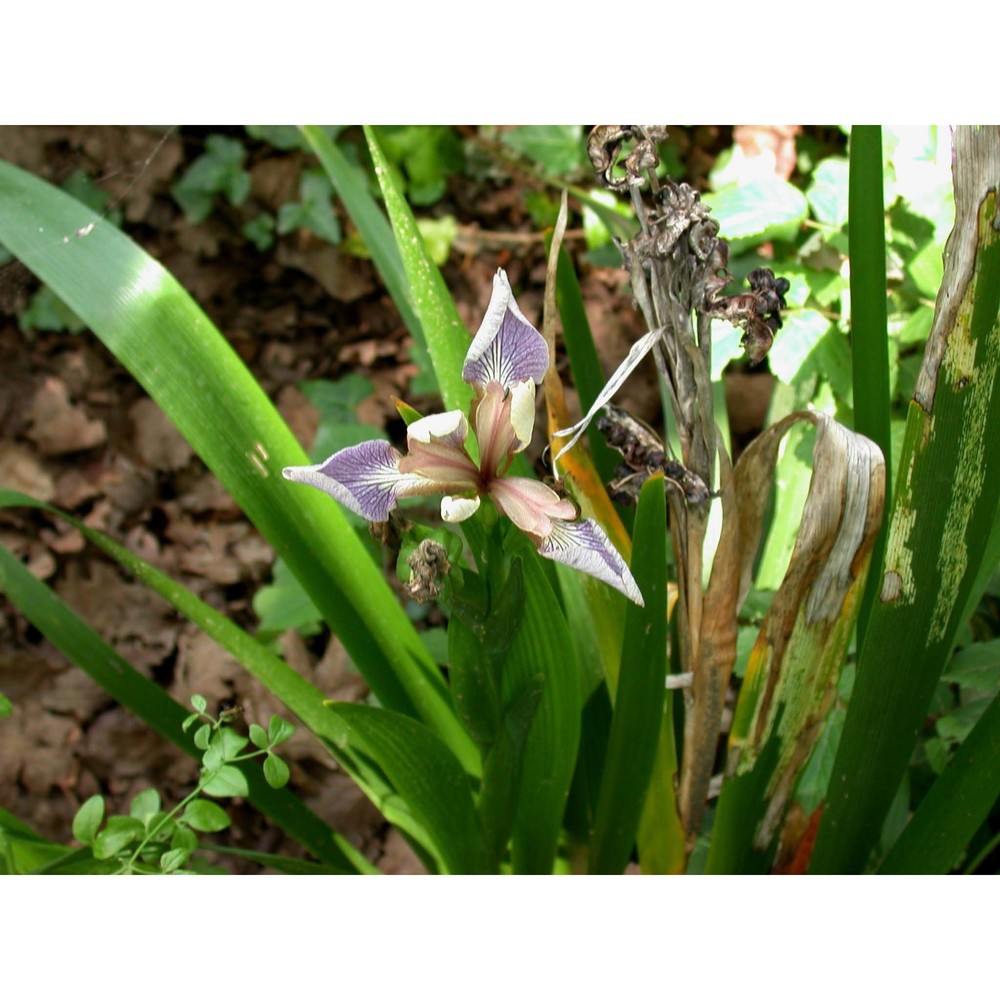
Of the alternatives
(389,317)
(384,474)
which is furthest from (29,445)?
(384,474)

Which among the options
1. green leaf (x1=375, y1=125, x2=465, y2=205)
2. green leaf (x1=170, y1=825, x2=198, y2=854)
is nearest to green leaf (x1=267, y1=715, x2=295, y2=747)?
green leaf (x1=170, y1=825, x2=198, y2=854)

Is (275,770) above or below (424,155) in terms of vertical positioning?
below

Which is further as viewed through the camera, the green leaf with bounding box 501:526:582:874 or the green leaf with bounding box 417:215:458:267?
the green leaf with bounding box 417:215:458:267

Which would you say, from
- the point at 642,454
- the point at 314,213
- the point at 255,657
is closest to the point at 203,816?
the point at 255,657

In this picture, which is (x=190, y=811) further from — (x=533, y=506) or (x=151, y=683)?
(x=533, y=506)

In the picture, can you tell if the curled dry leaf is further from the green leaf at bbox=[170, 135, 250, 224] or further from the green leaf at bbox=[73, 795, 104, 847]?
the green leaf at bbox=[170, 135, 250, 224]
